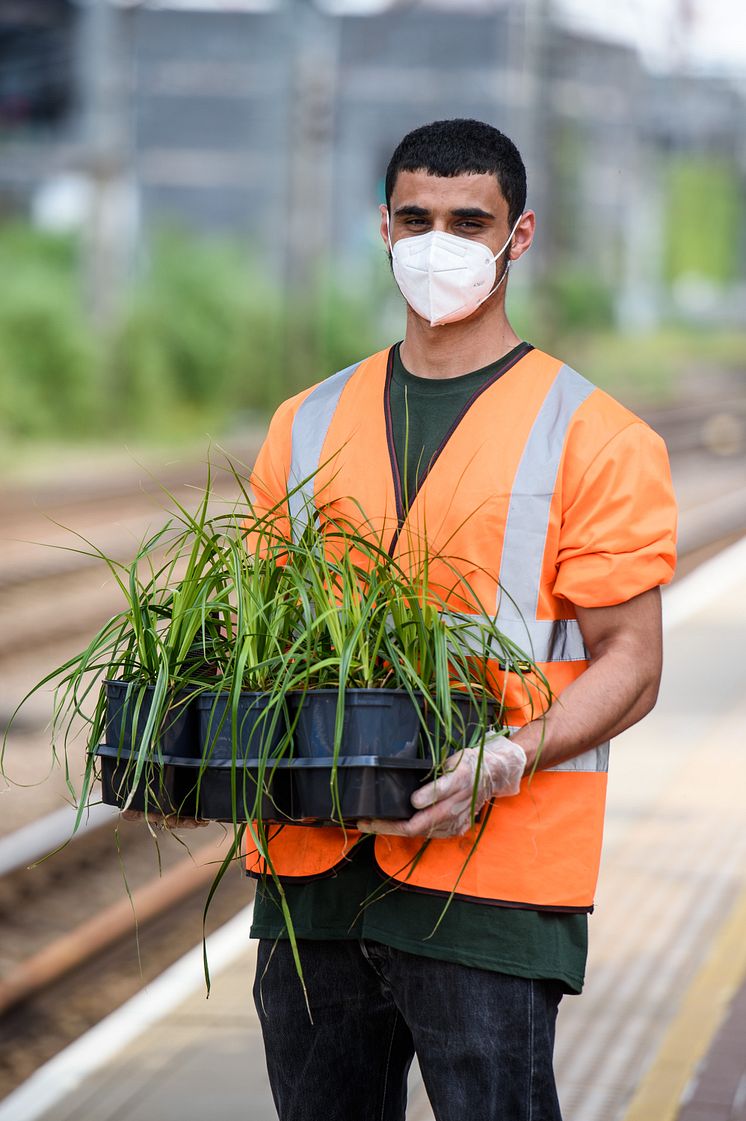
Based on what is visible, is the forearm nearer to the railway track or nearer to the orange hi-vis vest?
the orange hi-vis vest

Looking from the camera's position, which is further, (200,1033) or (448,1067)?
(200,1033)

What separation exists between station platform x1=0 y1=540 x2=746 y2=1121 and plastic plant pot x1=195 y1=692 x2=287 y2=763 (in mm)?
2058

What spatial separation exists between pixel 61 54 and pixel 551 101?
15.1 m

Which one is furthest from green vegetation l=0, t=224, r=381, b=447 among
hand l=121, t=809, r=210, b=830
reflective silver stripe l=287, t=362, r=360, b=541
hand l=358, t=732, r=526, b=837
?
hand l=358, t=732, r=526, b=837

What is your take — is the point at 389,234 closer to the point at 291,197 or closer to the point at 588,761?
the point at 588,761

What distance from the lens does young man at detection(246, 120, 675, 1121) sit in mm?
2314

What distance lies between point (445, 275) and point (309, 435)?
363 mm

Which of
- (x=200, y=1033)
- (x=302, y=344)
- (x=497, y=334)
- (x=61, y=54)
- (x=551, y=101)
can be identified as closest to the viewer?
(x=497, y=334)

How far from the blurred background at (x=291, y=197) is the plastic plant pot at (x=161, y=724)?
8114 mm

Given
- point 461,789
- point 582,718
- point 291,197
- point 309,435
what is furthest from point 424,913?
point 291,197

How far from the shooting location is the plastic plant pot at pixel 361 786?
86.0 inches

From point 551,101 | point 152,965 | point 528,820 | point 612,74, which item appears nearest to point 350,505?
point 528,820

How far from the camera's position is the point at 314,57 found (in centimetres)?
2200

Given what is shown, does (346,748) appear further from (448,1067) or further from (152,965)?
(152,965)
